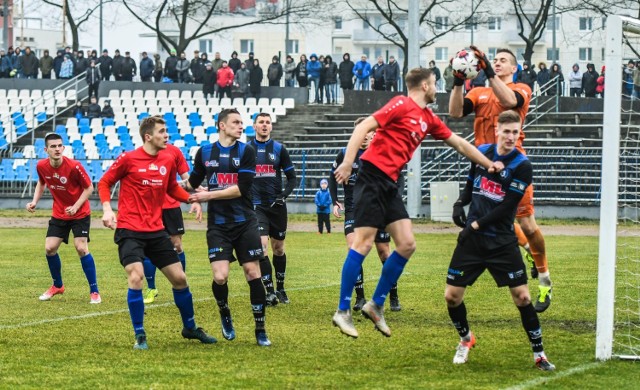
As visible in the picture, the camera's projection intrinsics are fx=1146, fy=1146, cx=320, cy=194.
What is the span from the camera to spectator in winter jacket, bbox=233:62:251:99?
41656 millimetres

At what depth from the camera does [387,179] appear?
32.9 ft

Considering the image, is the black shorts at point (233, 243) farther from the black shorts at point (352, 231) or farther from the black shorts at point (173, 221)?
the black shorts at point (173, 221)

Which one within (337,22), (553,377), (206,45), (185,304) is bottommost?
(553,377)

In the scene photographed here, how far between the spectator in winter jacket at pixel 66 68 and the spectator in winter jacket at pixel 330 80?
10.1m

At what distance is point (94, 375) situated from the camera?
9.23 metres

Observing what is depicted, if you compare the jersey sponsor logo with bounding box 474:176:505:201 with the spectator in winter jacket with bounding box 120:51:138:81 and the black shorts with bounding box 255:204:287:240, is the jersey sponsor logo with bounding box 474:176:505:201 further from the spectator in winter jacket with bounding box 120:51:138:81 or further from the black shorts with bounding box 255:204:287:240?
the spectator in winter jacket with bounding box 120:51:138:81

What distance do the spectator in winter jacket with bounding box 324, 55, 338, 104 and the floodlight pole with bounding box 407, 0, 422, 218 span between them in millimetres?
11787

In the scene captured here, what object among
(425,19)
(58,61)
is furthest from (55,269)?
(425,19)

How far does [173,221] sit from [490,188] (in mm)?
6503

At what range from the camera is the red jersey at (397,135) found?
993 cm

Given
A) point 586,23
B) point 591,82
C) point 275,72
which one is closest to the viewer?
point 591,82

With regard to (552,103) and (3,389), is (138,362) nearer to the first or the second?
(3,389)

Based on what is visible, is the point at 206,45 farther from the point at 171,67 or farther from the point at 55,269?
the point at 55,269

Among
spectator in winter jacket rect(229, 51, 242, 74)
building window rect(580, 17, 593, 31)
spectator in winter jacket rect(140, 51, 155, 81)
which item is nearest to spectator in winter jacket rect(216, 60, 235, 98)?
spectator in winter jacket rect(229, 51, 242, 74)
